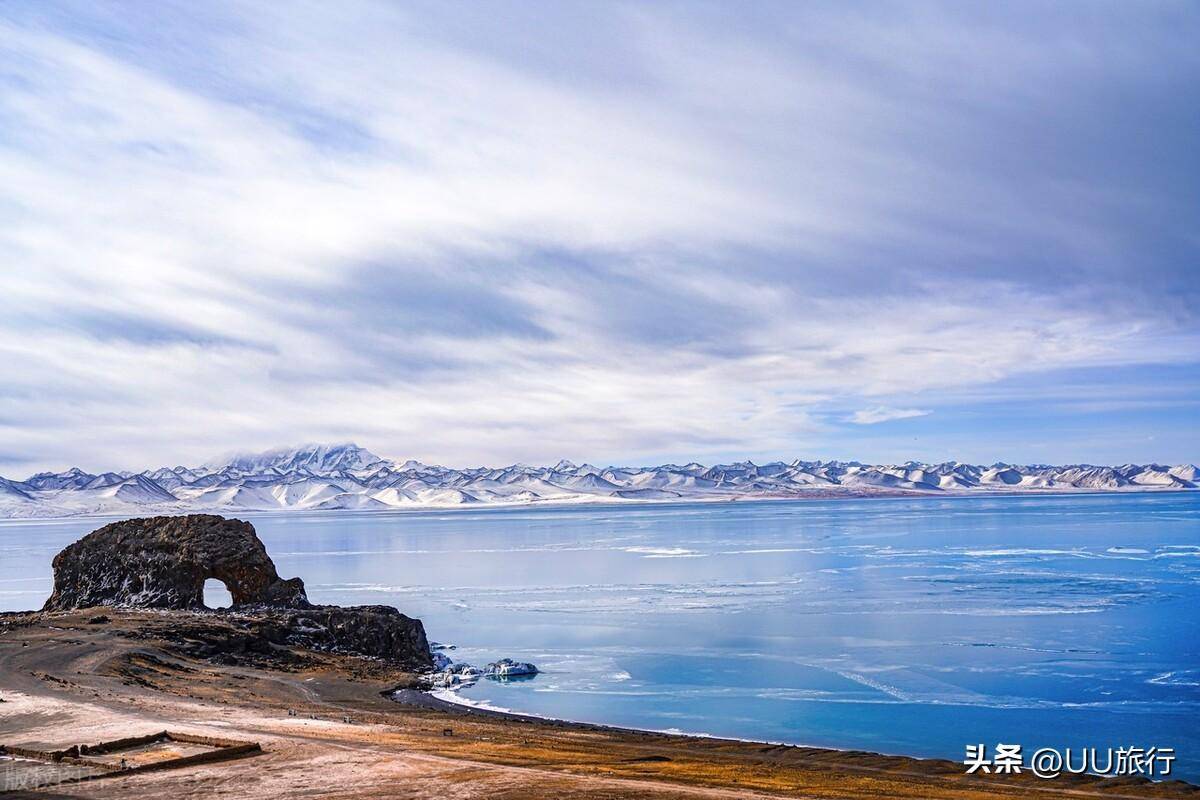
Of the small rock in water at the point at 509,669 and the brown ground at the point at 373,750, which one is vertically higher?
the brown ground at the point at 373,750

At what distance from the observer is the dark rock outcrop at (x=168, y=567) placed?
A: 30.0 meters

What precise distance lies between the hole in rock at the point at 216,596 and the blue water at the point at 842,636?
385cm

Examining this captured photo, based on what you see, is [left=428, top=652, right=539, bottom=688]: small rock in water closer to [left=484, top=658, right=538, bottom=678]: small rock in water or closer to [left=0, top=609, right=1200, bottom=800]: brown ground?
[left=484, top=658, right=538, bottom=678]: small rock in water

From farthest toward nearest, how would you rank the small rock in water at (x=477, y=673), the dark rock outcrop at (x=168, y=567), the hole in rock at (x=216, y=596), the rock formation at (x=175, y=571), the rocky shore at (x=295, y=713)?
the hole in rock at (x=216, y=596) < the dark rock outcrop at (x=168, y=567) < the rock formation at (x=175, y=571) < the small rock in water at (x=477, y=673) < the rocky shore at (x=295, y=713)

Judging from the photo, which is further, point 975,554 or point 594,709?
point 975,554

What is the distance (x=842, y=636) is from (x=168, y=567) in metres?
20.7

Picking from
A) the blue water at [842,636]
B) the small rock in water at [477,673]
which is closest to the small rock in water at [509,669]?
the small rock in water at [477,673]

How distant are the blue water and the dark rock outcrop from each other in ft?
19.2

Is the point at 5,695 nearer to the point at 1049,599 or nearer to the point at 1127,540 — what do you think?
the point at 1049,599

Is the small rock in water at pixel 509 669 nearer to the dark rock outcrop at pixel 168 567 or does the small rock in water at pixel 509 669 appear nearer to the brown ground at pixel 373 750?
the brown ground at pixel 373 750

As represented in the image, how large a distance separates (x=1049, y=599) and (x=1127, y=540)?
37680 mm

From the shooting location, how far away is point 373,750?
12.2 metres

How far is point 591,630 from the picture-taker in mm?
30234

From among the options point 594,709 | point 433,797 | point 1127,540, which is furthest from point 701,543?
A: point 433,797
